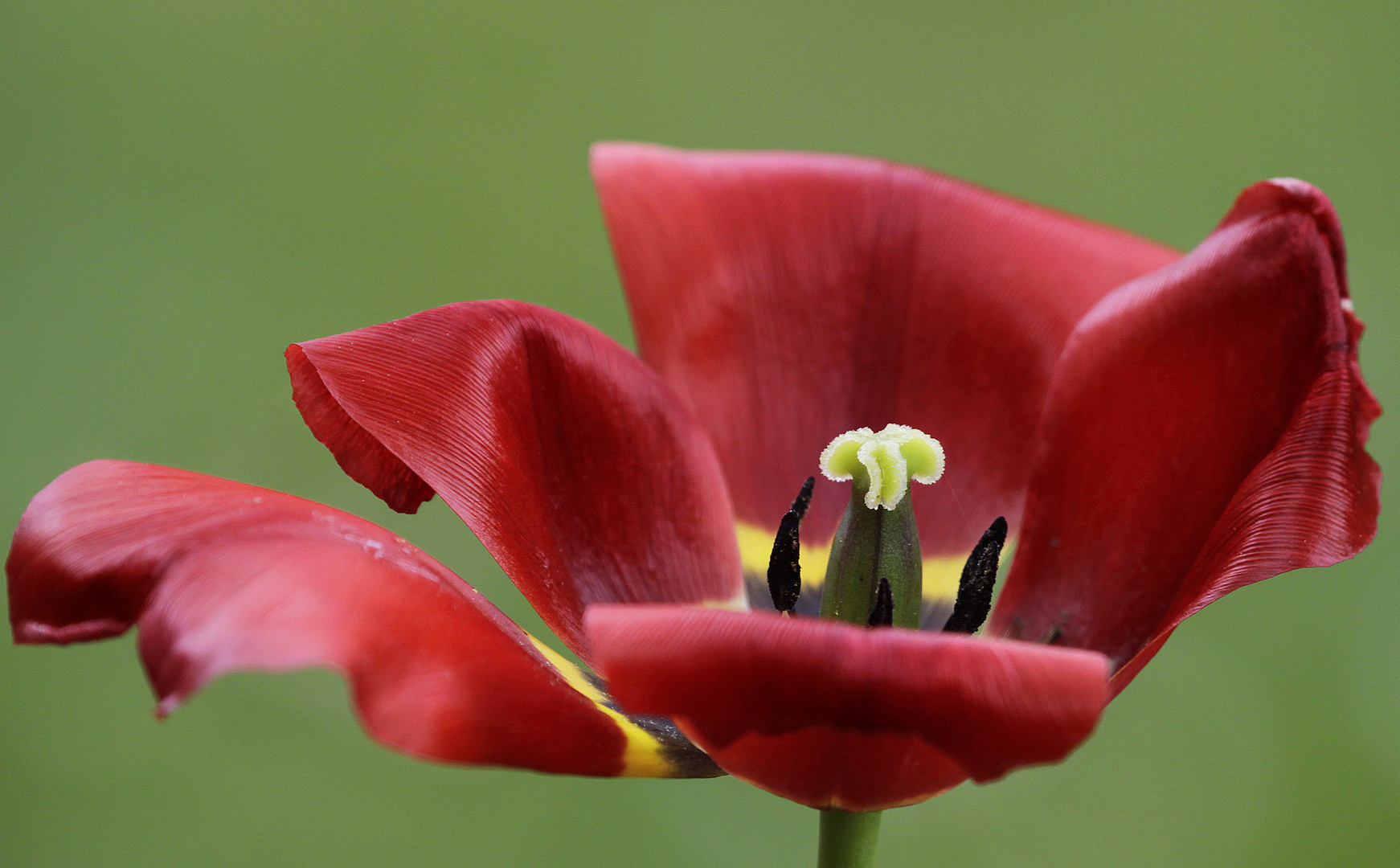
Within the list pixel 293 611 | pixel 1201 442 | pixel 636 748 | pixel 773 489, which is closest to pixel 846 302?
pixel 773 489

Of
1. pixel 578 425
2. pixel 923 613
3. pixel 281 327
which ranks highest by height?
pixel 578 425

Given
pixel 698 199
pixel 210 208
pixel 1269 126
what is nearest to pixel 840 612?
pixel 698 199

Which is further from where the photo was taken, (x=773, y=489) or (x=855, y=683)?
(x=773, y=489)

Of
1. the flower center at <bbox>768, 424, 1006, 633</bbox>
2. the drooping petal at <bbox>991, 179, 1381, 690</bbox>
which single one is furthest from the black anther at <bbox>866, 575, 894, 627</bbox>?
the drooping petal at <bbox>991, 179, 1381, 690</bbox>

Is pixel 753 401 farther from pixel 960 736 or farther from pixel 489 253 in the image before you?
pixel 489 253

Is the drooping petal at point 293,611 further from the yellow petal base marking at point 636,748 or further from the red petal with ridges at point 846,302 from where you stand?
the red petal with ridges at point 846,302

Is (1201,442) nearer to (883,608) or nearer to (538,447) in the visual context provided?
(883,608)

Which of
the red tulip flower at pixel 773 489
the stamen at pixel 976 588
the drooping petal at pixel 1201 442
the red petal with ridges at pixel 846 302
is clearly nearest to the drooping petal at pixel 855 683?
the red tulip flower at pixel 773 489
